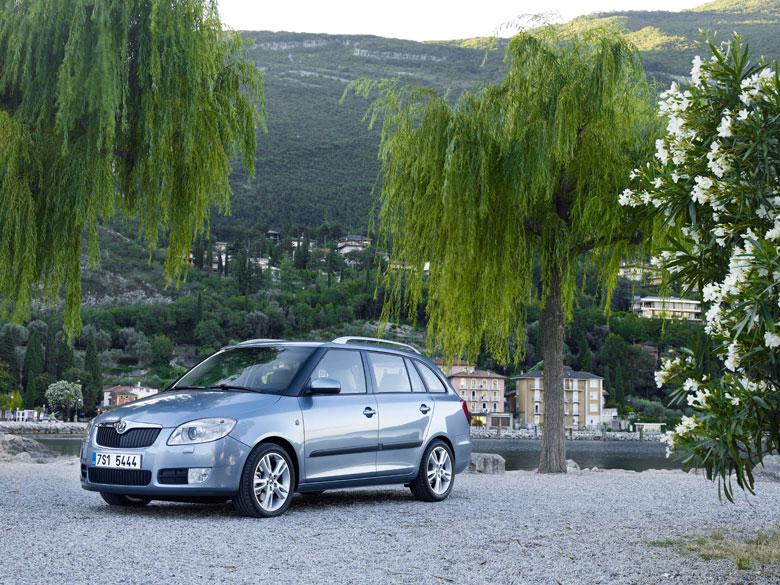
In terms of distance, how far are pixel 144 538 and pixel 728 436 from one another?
171 inches

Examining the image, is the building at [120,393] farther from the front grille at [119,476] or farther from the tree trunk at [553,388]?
the front grille at [119,476]

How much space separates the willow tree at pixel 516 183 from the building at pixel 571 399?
105m

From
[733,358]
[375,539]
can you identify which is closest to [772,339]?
[733,358]

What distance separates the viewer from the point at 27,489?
37.8 feet

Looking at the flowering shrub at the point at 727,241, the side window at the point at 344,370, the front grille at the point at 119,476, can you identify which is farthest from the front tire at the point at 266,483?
the flowering shrub at the point at 727,241

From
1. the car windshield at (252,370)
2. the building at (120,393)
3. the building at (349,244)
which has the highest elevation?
the car windshield at (252,370)

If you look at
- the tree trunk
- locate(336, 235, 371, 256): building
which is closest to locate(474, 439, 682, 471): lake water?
the tree trunk

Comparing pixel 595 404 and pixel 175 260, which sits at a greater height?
pixel 175 260

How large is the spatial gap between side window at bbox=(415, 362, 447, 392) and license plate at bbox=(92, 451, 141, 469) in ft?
12.2

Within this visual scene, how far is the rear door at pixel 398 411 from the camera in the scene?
10.5 meters

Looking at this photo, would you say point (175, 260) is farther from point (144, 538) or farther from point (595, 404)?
point (595, 404)

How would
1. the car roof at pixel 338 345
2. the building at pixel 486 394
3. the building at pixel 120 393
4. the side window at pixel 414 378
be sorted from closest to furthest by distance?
the car roof at pixel 338 345
the side window at pixel 414 378
the building at pixel 120 393
the building at pixel 486 394

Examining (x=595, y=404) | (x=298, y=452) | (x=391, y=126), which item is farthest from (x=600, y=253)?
(x=595, y=404)

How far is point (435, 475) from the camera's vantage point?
11102mm
